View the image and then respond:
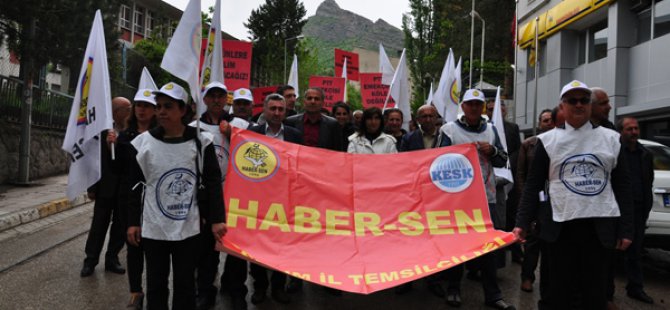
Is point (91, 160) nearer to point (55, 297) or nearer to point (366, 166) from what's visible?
point (55, 297)

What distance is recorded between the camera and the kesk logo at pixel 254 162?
5.07m

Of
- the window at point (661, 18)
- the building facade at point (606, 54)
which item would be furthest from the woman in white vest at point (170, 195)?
the window at point (661, 18)

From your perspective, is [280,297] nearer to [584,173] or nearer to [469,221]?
[469,221]

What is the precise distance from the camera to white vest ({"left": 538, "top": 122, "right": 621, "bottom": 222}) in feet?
11.7

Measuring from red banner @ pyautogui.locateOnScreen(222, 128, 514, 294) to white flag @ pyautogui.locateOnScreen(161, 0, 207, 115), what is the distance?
3.79 feet

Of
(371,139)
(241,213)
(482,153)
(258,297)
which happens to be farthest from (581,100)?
(258,297)

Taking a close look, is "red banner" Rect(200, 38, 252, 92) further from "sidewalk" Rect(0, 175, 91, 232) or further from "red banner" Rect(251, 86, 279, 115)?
"sidewalk" Rect(0, 175, 91, 232)

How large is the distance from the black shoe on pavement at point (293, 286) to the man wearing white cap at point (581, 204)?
8.24 feet

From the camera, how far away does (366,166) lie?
5.54 meters

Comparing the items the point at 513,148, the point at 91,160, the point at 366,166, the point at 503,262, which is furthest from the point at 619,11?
the point at 91,160

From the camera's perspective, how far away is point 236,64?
964 cm

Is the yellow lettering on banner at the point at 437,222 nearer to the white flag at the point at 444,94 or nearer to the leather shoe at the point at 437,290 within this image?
the leather shoe at the point at 437,290

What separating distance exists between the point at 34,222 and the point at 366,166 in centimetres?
643

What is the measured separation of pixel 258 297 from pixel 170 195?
1.72m
